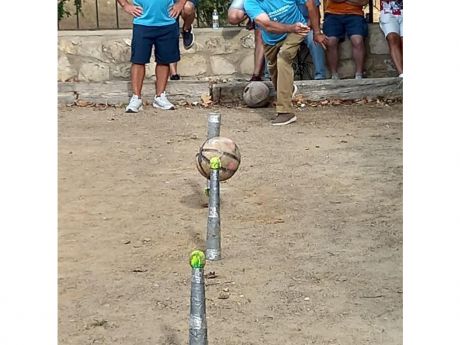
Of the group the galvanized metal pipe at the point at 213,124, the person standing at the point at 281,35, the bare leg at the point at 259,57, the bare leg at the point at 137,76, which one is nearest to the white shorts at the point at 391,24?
the bare leg at the point at 259,57

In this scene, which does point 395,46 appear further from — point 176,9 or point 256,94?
point 176,9

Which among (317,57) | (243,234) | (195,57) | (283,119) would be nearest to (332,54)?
(317,57)

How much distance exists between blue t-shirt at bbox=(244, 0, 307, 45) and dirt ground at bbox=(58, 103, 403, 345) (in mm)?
931

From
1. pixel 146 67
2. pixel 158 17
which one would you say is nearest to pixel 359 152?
pixel 158 17

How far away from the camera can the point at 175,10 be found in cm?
1067

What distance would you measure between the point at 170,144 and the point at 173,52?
83.1 inches

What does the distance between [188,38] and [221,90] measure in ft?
3.05

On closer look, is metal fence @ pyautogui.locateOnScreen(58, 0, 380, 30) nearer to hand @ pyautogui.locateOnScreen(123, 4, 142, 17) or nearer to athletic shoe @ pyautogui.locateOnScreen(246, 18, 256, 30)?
athletic shoe @ pyautogui.locateOnScreen(246, 18, 256, 30)

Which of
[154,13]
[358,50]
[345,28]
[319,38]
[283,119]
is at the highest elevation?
[154,13]

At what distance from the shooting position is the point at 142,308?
4.57m

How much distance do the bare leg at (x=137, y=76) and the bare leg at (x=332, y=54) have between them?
7.39 ft

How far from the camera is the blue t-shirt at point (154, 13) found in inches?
413

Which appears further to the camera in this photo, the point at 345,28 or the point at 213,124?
the point at 345,28

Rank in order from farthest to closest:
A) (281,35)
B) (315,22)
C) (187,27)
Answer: (187,27), (315,22), (281,35)
